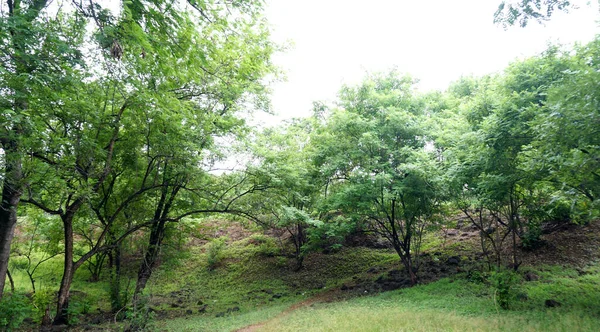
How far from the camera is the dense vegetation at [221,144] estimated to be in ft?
→ 14.9

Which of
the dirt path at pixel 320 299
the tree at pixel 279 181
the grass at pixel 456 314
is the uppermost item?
the tree at pixel 279 181

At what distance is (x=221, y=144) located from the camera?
8859 mm

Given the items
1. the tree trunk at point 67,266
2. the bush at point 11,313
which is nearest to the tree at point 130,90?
the tree trunk at point 67,266

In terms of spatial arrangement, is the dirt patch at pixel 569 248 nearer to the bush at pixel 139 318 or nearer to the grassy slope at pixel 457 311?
the grassy slope at pixel 457 311

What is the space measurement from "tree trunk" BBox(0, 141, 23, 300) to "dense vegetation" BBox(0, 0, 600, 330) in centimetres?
3

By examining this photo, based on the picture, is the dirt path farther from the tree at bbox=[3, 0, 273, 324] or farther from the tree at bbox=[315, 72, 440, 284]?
the tree at bbox=[3, 0, 273, 324]

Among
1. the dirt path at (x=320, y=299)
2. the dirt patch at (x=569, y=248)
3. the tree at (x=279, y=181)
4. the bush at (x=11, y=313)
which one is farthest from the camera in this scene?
the dirt path at (x=320, y=299)

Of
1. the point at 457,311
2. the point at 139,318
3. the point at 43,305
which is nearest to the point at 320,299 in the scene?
the point at 457,311

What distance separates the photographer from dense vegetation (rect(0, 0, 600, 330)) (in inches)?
179

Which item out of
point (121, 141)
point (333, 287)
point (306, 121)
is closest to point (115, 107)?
point (121, 141)

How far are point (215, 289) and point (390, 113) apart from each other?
13180mm

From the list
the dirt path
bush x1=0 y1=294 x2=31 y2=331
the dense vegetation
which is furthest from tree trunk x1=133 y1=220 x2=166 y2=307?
the dirt path

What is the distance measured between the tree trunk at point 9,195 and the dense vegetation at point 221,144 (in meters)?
0.03

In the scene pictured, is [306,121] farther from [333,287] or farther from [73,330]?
[73,330]
